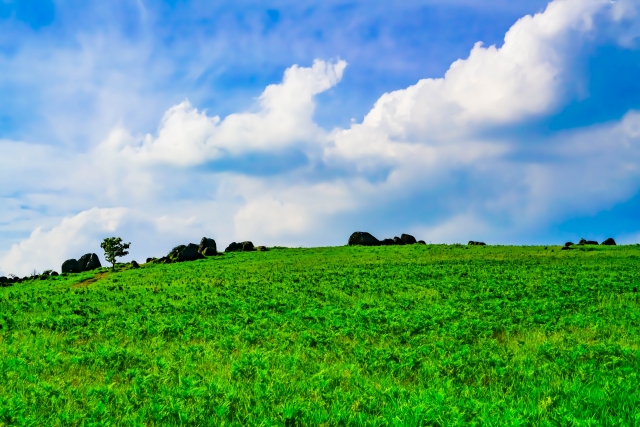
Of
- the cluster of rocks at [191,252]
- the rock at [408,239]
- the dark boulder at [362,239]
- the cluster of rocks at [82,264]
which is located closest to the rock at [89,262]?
the cluster of rocks at [82,264]

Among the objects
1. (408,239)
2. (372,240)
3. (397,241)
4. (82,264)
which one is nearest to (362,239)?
(372,240)

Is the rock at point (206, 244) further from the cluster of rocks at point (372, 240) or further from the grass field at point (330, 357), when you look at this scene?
the grass field at point (330, 357)

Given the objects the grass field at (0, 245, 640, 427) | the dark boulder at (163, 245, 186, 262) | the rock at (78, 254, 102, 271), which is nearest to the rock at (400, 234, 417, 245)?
the dark boulder at (163, 245, 186, 262)

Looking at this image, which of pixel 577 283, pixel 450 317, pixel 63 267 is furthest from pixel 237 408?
pixel 63 267

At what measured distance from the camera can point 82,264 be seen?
8069 centimetres

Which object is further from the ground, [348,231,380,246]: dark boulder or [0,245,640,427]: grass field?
[348,231,380,246]: dark boulder

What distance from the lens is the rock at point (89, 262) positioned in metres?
79.9

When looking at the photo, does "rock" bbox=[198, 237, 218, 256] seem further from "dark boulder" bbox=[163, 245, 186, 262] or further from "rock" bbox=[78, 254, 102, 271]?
"rock" bbox=[78, 254, 102, 271]

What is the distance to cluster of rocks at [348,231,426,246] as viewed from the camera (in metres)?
84.4

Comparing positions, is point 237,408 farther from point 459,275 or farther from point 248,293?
point 459,275

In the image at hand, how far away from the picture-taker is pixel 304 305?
24.6 m

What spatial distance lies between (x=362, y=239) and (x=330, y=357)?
2787 inches

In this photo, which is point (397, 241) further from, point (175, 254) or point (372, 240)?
point (175, 254)

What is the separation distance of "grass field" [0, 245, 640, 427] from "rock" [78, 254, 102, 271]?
52839 millimetres
